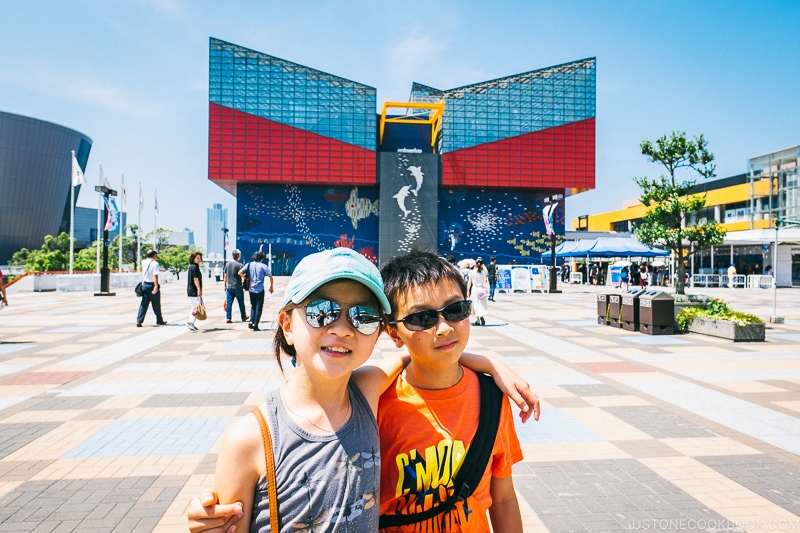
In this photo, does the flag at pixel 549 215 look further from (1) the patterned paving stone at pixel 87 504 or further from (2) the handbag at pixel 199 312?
(1) the patterned paving stone at pixel 87 504

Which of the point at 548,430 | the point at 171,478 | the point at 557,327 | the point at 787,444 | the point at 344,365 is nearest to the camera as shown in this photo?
the point at 344,365

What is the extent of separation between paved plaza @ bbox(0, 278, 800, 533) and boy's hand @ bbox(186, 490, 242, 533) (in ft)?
7.34

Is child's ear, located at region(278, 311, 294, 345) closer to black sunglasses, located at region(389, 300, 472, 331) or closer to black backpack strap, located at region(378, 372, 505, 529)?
black sunglasses, located at region(389, 300, 472, 331)

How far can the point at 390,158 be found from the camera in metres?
49.7

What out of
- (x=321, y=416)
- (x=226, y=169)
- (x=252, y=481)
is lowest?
(x=252, y=481)

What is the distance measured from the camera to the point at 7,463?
4039 mm

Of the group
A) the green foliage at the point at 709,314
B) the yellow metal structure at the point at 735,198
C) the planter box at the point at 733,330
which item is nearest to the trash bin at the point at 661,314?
the green foliage at the point at 709,314

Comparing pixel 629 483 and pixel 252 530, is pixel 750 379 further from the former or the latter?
pixel 252 530

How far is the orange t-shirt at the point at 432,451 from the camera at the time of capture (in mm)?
1559

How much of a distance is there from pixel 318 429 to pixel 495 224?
52671 mm

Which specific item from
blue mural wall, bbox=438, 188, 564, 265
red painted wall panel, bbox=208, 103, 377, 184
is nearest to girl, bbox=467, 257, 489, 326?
red painted wall panel, bbox=208, 103, 377, 184

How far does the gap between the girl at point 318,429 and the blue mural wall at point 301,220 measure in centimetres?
4821

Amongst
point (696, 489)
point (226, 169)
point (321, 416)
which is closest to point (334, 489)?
point (321, 416)

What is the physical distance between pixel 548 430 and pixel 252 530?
412cm
